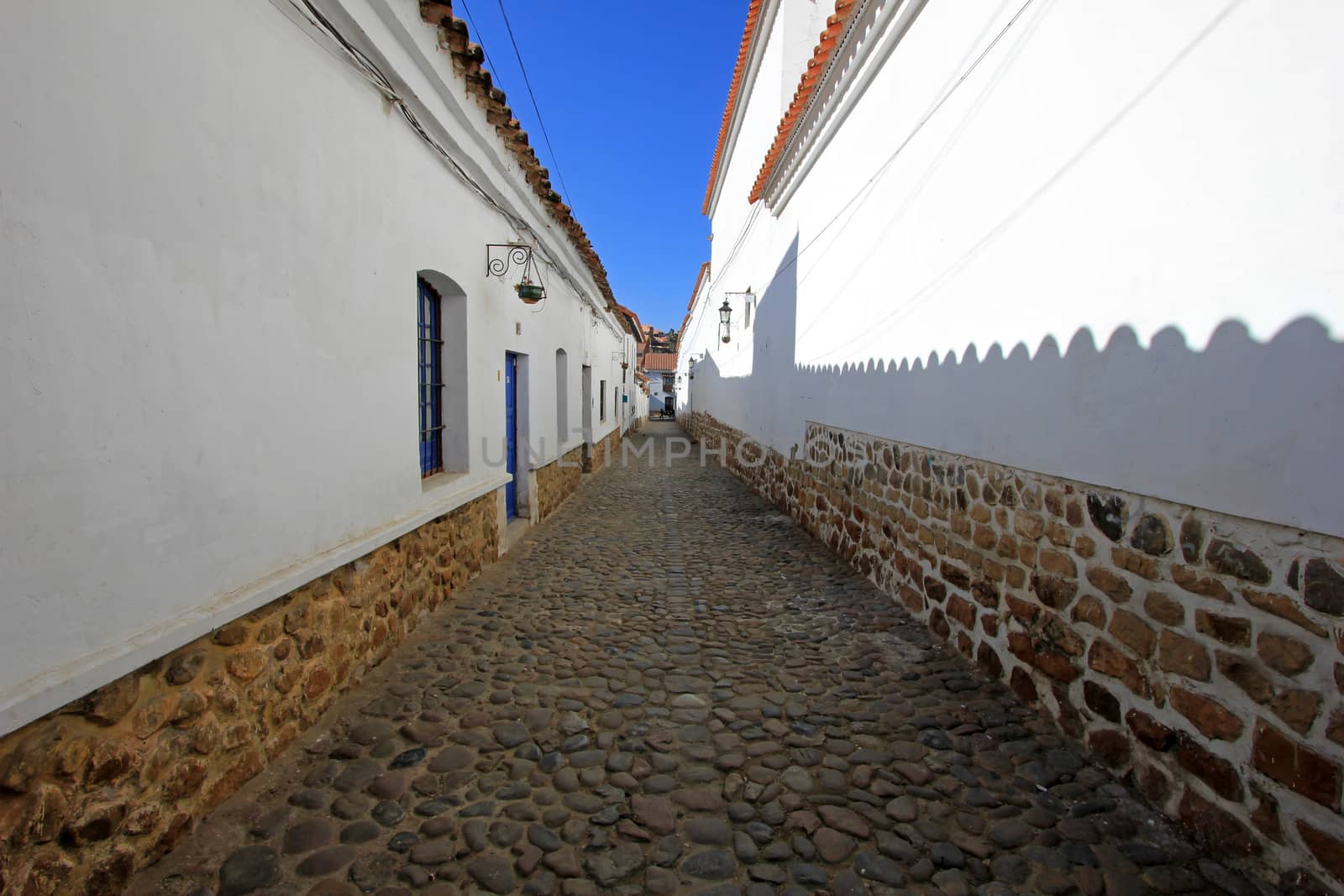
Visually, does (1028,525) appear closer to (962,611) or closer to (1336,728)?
(962,611)

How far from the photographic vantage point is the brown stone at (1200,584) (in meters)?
2.02

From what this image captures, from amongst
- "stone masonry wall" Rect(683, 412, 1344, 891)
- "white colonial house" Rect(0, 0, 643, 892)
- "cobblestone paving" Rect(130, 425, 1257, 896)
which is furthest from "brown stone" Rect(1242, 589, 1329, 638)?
"white colonial house" Rect(0, 0, 643, 892)

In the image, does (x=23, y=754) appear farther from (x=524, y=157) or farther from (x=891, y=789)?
(x=524, y=157)

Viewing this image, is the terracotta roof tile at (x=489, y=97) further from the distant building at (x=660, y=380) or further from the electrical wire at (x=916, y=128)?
the distant building at (x=660, y=380)

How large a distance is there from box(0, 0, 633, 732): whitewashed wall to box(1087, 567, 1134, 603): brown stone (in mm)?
3326

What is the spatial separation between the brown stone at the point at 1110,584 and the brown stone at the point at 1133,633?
0.06 m

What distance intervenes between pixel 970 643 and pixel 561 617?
255 cm

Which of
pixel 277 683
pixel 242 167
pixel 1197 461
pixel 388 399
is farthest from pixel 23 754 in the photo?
pixel 1197 461

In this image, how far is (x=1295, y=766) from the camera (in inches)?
71.2

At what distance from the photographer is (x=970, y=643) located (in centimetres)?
352

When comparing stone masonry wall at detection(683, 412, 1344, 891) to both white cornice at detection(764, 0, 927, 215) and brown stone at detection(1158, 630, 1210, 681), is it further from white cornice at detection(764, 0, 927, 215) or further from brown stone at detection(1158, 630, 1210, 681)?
white cornice at detection(764, 0, 927, 215)

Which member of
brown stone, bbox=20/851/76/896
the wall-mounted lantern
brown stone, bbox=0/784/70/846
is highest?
the wall-mounted lantern

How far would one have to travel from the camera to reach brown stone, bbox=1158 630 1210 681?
2.09 metres

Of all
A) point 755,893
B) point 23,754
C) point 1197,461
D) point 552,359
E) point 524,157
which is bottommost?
point 755,893
